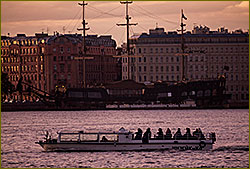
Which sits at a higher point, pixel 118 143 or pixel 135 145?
pixel 118 143

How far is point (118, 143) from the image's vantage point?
77.9 metres

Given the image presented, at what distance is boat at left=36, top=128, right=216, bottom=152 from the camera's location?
3061 inches

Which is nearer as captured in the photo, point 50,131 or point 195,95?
point 50,131

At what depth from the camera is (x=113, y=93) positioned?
181 metres

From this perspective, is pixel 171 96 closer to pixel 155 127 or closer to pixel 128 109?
pixel 128 109

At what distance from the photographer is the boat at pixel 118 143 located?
7775cm

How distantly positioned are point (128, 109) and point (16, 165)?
338 ft

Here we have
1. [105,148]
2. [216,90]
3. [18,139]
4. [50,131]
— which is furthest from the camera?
[216,90]

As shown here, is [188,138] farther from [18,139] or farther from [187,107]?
[187,107]

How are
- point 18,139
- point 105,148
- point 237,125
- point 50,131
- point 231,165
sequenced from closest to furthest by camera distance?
point 231,165, point 105,148, point 18,139, point 50,131, point 237,125

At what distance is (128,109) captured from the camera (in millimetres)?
176625

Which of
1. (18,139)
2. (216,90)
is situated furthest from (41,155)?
(216,90)

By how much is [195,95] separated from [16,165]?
10322 centimetres

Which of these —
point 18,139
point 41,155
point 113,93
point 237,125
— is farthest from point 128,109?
point 41,155
